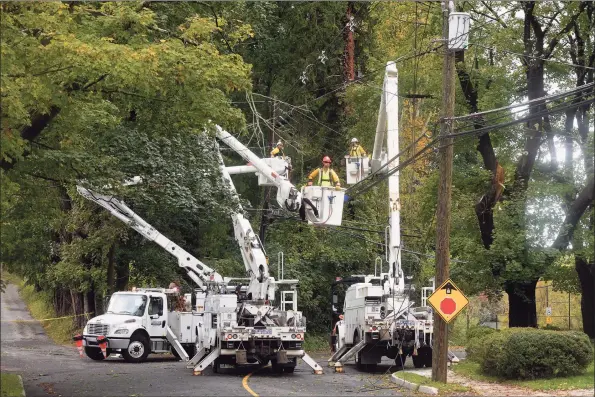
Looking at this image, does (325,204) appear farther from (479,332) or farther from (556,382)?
(479,332)

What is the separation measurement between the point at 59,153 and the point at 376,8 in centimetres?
2011

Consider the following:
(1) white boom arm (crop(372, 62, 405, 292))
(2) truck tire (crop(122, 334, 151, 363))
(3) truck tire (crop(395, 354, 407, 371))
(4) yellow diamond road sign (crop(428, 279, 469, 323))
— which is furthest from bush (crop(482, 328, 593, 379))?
(2) truck tire (crop(122, 334, 151, 363))

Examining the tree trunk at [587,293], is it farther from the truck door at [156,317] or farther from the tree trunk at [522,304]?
the truck door at [156,317]

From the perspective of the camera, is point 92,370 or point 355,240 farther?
point 355,240

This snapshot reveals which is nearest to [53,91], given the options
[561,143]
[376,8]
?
[561,143]

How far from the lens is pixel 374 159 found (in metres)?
26.2

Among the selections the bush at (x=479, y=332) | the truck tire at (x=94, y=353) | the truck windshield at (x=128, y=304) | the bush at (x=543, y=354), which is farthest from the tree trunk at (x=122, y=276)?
the bush at (x=543, y=354)

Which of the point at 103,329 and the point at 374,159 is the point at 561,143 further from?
the point at 103,329

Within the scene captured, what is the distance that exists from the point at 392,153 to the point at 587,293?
8.74 m

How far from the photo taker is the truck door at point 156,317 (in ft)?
105

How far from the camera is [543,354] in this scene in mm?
20703

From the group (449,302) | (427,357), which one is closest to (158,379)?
(449,302)

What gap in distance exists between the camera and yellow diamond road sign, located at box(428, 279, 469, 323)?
66.7ft

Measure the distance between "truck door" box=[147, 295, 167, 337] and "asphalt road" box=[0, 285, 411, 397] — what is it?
1076mm
